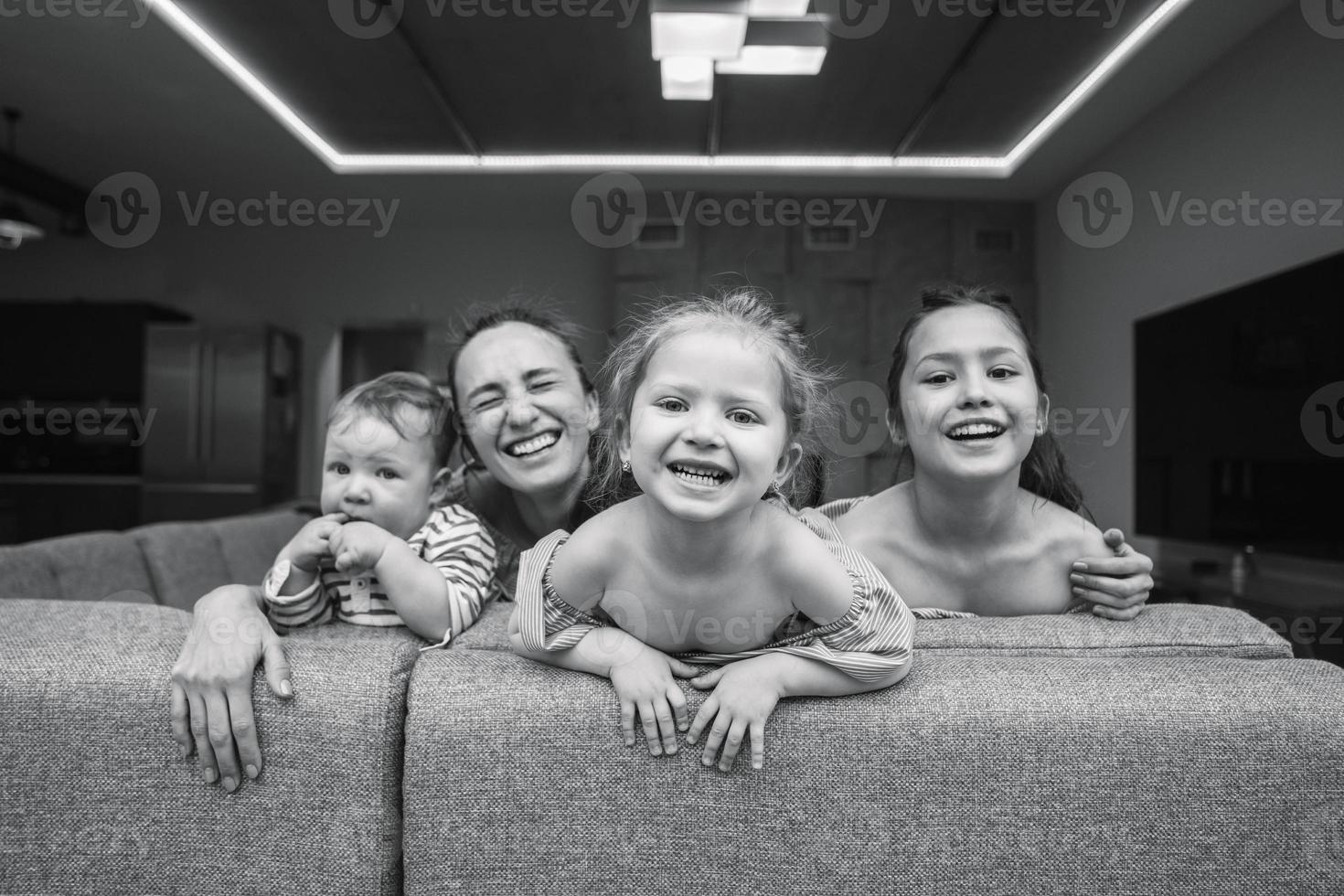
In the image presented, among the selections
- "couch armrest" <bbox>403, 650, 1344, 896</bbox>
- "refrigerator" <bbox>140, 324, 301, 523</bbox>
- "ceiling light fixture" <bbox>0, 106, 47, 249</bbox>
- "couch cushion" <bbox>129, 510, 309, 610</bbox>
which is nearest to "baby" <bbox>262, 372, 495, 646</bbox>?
"couch armrest" <bbox>403, 650, 1344, 896</bbox>

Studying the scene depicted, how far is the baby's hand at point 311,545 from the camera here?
1115 mm

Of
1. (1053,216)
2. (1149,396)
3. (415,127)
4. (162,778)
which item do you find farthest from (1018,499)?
(1053,216)

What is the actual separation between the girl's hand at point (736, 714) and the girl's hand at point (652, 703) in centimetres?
2

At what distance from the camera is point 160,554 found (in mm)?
1979

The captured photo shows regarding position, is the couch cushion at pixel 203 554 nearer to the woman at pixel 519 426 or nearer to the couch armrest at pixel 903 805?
the woman at pixel 519 426

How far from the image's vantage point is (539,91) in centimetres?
410

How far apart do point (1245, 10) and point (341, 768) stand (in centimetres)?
417

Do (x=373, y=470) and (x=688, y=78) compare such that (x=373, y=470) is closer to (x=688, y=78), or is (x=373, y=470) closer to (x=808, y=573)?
(x=808, y=573)

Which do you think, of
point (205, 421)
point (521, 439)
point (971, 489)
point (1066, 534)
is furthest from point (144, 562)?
point (205, 421)

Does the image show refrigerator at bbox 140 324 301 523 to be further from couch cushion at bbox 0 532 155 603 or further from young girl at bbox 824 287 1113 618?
young girl at bbox 824 287 1113 618

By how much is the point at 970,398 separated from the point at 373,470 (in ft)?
3.11

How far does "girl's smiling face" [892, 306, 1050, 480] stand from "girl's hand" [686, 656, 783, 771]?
1.82ft

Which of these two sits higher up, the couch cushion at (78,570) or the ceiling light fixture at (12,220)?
the ceiling light fixture at (12,220)

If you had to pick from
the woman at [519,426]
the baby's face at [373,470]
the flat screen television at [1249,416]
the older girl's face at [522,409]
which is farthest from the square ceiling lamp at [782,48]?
the baby's face at [373,470]
